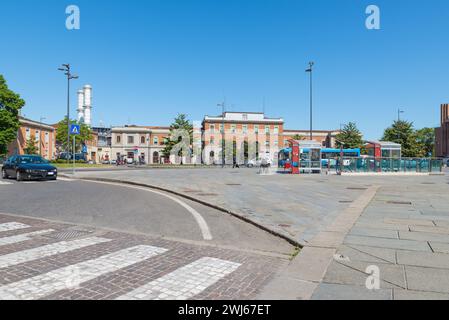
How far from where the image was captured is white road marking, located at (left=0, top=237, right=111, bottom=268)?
4.36 meters

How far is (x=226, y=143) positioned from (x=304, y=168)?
45015mm

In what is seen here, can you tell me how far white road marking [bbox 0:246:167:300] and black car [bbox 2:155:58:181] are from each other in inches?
644

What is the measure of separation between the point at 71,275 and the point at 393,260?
Answer: 14.1 feet

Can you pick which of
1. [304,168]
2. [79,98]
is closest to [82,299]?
[304,168]

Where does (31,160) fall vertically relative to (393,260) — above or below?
above

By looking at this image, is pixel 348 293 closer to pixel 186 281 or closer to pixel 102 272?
pixel 186 281

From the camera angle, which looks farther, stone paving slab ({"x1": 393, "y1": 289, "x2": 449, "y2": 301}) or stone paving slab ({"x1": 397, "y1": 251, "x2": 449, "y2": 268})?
stone paving slab ({"x1": 397, "y1": 251, "x2": 449, "y2": 268})

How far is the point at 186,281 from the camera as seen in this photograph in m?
3.68

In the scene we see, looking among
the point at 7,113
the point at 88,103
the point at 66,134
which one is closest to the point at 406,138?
the point at 7,113

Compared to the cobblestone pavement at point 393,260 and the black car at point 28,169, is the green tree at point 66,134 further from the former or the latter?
the cobblestone pavement at point 393,260

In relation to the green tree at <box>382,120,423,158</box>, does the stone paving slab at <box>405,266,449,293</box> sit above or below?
below

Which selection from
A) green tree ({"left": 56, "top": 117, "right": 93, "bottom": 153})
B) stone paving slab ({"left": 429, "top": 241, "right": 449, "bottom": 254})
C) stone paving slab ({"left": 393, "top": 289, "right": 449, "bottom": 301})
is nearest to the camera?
stone paving slab ({"left": 393, "top": 289, "right": 449, "bottom": 301})

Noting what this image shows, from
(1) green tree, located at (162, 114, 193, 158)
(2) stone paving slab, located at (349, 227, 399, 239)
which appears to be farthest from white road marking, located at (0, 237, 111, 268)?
(1) green tree, located at (162, 114, 193, 158)

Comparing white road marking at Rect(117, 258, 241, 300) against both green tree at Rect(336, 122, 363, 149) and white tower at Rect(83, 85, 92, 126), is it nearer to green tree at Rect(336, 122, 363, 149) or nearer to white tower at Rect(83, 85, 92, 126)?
green tree at Rect(336, 122, 363, 149)
